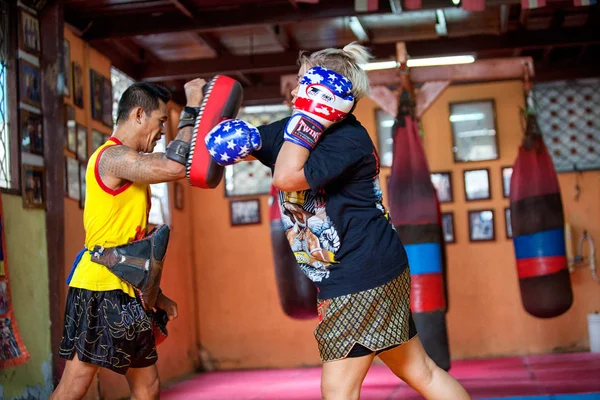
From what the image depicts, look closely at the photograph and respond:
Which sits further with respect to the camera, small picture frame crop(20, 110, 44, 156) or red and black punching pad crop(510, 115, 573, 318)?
red and black punching pad crop(510, 115, 573, 318)

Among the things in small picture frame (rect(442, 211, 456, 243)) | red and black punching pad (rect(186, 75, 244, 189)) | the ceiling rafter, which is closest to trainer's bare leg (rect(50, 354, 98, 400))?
red and black punching pad (rect(186, 75, 244, 189))

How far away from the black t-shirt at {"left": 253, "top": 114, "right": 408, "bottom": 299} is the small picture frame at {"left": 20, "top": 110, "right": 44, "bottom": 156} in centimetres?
258

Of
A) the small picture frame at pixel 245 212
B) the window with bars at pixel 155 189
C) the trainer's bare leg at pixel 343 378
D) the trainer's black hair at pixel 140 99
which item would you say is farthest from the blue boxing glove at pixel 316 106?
the small picture frame at pixel 245 212

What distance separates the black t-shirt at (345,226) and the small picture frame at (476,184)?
17.8 feet

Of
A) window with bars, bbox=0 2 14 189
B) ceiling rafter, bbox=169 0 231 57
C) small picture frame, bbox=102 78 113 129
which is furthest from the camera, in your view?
small picture frame, bbox=102 78 113 129

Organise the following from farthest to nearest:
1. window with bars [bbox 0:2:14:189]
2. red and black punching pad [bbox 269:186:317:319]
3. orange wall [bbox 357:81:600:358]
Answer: orange wall [bbox 357:81:600:358] → red and black punching pad [bbox 269:186:317:319] → window with bars [bbox 0:2:14:189]

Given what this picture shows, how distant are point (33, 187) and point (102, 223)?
2031 mm

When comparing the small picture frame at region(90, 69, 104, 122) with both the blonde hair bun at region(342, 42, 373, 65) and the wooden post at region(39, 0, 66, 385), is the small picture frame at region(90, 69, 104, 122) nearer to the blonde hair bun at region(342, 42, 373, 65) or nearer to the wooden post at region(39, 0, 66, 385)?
the wooden post at region(39, 0, 66, 385)

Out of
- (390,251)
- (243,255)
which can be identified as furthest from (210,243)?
(390,251)

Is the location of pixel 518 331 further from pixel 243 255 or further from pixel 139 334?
pixel 139 334

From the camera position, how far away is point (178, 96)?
24.5 ft

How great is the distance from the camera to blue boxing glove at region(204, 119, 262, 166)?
207 centimetres

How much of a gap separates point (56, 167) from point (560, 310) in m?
3.43

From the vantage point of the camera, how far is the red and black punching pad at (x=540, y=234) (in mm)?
4988
